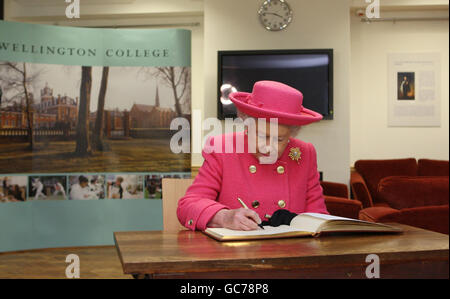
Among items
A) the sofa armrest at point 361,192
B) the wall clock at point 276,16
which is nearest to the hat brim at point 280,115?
the sofa armrest at point 361,192

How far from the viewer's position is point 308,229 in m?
1.48

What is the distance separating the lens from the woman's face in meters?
1.78

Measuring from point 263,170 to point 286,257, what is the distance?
775mm

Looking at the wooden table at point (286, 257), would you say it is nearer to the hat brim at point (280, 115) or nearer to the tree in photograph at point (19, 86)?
the hat brim at point (280, 115)

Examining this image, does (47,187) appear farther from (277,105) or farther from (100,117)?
(277,105)

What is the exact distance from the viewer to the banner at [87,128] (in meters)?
4.76

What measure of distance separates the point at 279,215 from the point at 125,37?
376 centimetres

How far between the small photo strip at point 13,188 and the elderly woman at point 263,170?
132 inches

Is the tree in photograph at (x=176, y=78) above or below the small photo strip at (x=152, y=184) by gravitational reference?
above

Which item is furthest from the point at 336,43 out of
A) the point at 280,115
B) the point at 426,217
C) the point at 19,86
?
the point at 280,115
